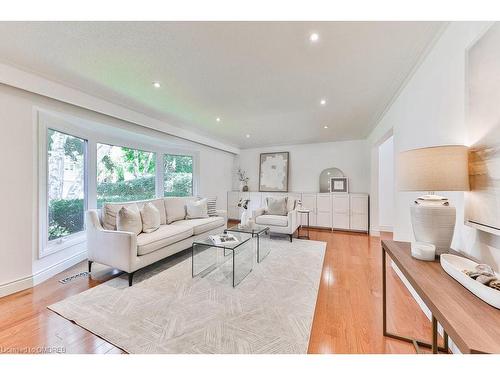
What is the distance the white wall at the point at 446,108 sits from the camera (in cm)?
120

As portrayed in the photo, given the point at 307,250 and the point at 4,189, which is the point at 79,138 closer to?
the point at 4,189

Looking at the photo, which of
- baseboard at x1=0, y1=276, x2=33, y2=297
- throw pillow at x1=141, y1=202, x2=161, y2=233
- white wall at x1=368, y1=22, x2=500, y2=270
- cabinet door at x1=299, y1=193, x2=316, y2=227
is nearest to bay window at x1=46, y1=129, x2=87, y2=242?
baseboard at x1=0, y1=276, x2=33, y2=297

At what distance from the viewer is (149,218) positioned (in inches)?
114

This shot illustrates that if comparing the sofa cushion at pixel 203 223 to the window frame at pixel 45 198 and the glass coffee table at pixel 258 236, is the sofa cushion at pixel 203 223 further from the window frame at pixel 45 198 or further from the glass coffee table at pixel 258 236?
the window frame at pixel 45 198

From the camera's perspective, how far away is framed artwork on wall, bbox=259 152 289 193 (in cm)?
579

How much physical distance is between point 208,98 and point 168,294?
2.41 m

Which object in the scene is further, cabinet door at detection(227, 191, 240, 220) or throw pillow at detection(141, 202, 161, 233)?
cabinet door at detection(227, 191, 240, 220)

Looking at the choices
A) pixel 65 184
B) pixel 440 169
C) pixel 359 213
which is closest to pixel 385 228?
pixel 359 213

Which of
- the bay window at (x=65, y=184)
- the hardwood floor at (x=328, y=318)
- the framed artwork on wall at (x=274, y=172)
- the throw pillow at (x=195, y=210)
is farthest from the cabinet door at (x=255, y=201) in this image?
the bay window at (x=65, y=184)

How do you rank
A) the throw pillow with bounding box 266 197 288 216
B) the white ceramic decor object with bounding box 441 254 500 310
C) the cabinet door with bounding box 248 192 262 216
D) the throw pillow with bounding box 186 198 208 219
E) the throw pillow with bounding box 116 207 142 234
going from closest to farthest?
1. the white ceramic decor object with bounding box 441 254 500 310
2. the throw pillow with bounding box 116 207 142 234
3. the throw pillow with bounding box 186 198 208 219
4. the throw pillow with bounding box 266 197 288 216
5. the cabinet door with bounding box 248 192 262 216

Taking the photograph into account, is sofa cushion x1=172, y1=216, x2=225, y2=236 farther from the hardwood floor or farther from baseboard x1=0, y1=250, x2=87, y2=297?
baseboard x1=0, y1=250, x2=87, y2=297

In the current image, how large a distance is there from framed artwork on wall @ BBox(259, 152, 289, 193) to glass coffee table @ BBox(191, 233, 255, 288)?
2.88 m

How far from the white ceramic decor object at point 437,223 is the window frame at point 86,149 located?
368 cm
